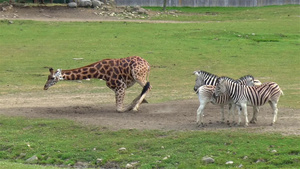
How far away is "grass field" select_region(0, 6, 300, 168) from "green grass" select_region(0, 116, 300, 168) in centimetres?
2

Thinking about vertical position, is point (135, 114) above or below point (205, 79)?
below

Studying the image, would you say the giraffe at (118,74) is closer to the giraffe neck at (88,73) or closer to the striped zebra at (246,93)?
the giraffe neck at (88,73)

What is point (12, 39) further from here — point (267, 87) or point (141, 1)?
point (141, 1)

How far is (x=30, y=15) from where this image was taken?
41938 millimetres

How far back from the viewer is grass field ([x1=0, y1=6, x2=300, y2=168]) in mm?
12789

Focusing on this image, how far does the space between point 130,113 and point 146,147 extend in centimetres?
358

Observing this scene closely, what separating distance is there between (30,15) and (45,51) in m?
13.0

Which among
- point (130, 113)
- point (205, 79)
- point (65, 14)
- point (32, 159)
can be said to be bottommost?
point (32, 159)

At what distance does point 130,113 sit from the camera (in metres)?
16.8

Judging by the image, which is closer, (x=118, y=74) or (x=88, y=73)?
(x=118, y=74)

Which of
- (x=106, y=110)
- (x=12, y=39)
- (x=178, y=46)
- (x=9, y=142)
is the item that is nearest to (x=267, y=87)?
(x=106, y=110)

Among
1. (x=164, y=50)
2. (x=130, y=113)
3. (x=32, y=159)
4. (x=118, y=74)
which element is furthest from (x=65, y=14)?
(x=32, y=159)

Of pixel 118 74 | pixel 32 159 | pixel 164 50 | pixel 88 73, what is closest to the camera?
pixel 32 159

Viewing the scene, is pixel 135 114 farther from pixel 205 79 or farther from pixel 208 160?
pixel 208 160
